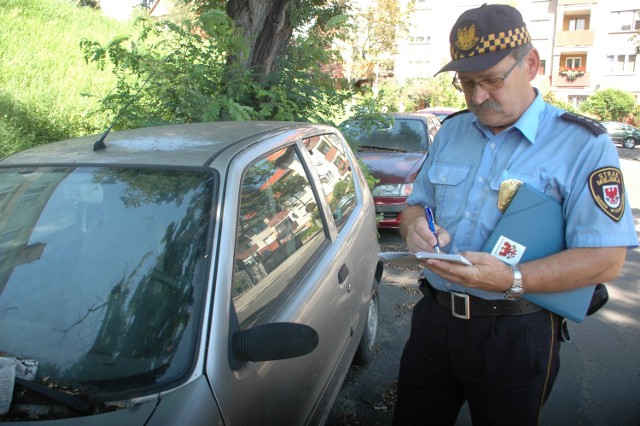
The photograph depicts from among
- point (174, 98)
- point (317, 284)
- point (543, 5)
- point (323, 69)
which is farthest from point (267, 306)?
point (543, 5)

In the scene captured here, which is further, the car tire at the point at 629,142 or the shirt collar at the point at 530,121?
the car tire at the point at 629,142

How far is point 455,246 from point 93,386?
4.20 ft

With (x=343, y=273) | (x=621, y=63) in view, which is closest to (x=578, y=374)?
(x=343, y=273)

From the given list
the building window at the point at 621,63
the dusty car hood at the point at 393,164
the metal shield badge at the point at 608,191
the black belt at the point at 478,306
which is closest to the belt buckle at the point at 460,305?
the black belt at the point at 478,306

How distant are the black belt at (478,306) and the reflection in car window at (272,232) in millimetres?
671

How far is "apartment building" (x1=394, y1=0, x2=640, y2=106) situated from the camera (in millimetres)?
37188

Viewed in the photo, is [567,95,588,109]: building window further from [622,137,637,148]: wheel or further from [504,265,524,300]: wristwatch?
[504,265,524,300]: wristwatch

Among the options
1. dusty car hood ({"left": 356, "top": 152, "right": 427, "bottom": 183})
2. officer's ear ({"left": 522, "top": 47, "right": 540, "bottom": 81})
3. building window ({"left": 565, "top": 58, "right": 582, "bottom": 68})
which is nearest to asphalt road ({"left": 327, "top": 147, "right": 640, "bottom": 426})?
dusty car hood ({"left": 356, "top": 152, "right": 427, "bottom": 183})

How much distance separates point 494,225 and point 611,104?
127ft

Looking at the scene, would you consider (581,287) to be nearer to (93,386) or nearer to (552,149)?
(552,149)

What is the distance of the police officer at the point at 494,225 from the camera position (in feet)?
5.05

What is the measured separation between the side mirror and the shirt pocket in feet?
2.29

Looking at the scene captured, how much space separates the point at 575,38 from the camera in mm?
38344

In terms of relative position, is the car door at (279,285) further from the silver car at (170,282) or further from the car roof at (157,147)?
the car roof at (157,147)
